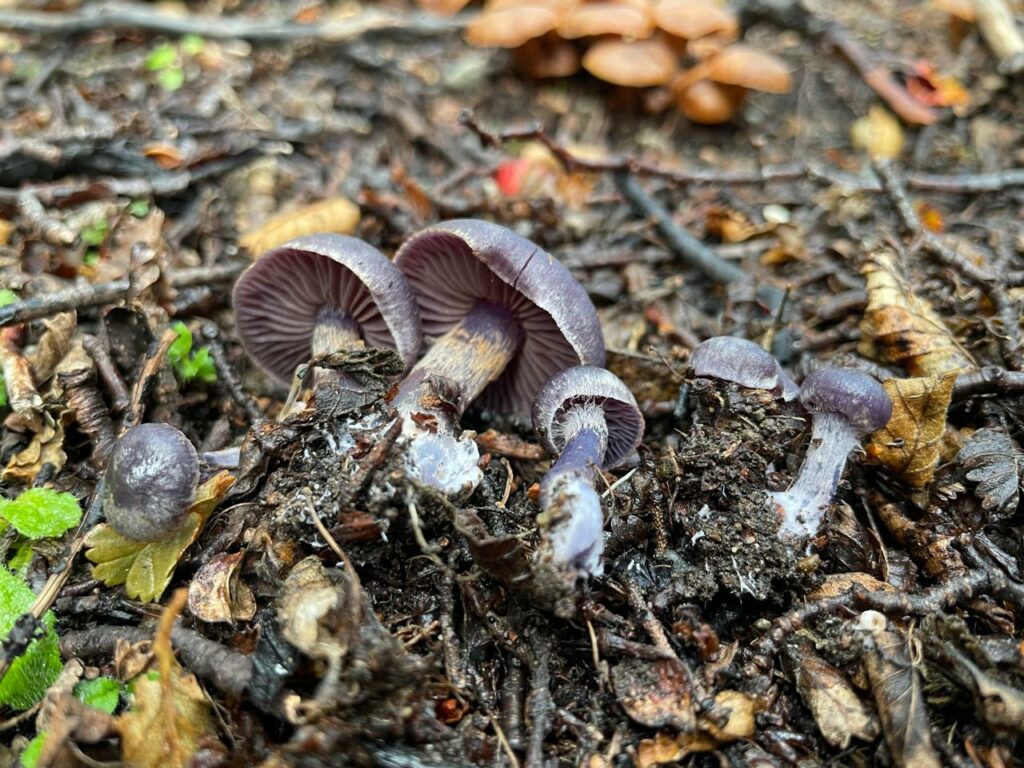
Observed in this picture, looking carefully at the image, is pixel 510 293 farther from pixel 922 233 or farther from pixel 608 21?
pixel 608 21

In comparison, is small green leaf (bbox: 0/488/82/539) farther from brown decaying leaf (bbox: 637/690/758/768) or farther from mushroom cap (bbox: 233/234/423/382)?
brown decaying leaf (bbox: 637/690/758/768)

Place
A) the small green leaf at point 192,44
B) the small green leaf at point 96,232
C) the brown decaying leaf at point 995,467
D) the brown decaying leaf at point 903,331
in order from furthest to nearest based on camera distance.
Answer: the small green leaf at point 192,44, the small green leaf at point 96,232, the brown decaying leaf at point 903,331, the brown decaying leaf at point 995,467

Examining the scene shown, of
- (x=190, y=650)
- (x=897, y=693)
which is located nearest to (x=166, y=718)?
(x=190, y=650)

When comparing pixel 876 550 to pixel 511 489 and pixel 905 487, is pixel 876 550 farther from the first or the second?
pixel 511 489

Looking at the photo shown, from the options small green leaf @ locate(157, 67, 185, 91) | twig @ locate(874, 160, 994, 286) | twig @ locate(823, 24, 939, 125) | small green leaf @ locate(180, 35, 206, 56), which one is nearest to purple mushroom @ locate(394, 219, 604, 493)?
twig @ locate(874, 160, 994, 286)

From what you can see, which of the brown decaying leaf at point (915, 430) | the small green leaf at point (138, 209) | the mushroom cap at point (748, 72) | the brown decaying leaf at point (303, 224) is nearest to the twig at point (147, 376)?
the brown decaying leaf at point (303, 224)

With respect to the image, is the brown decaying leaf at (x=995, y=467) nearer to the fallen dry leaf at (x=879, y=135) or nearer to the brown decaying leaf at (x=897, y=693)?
the brown decaying leaf at (x=897, y=693)

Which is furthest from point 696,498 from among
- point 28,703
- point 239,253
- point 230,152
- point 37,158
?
point 37,158
